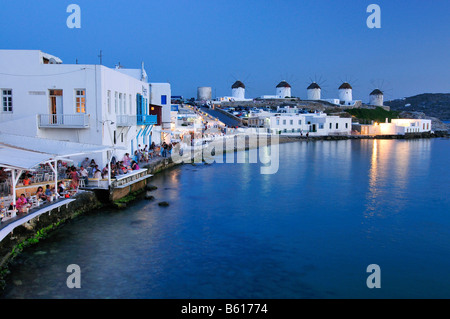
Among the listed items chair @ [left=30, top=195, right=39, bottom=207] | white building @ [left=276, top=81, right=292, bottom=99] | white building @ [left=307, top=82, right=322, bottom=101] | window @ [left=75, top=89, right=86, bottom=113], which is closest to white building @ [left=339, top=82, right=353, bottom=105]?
white building @ [left=307, top=82, right=322, bottom=101]

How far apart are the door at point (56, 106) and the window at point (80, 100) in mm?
742

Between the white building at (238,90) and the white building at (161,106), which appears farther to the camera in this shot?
the white building at (238,90)

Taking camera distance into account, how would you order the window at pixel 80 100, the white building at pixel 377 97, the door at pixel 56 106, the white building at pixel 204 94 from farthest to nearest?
1. the white building at pixel 377 97
2. the white building at pixel 204 94
3. the window at pixel 80 100
4. the door at pixel 56 106

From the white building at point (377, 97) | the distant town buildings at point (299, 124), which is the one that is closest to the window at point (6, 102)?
the distant town buildings at point (299, 124)

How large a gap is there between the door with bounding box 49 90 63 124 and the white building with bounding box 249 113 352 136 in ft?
170

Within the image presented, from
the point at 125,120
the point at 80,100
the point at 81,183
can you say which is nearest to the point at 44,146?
the point at 81,183

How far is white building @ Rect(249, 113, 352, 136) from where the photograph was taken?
70.6 meters

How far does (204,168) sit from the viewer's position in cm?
3247

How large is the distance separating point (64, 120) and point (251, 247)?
1093 cm

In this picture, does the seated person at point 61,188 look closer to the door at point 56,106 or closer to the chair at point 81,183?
the chair at point 81,183

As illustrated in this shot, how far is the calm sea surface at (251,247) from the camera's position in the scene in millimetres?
10727
